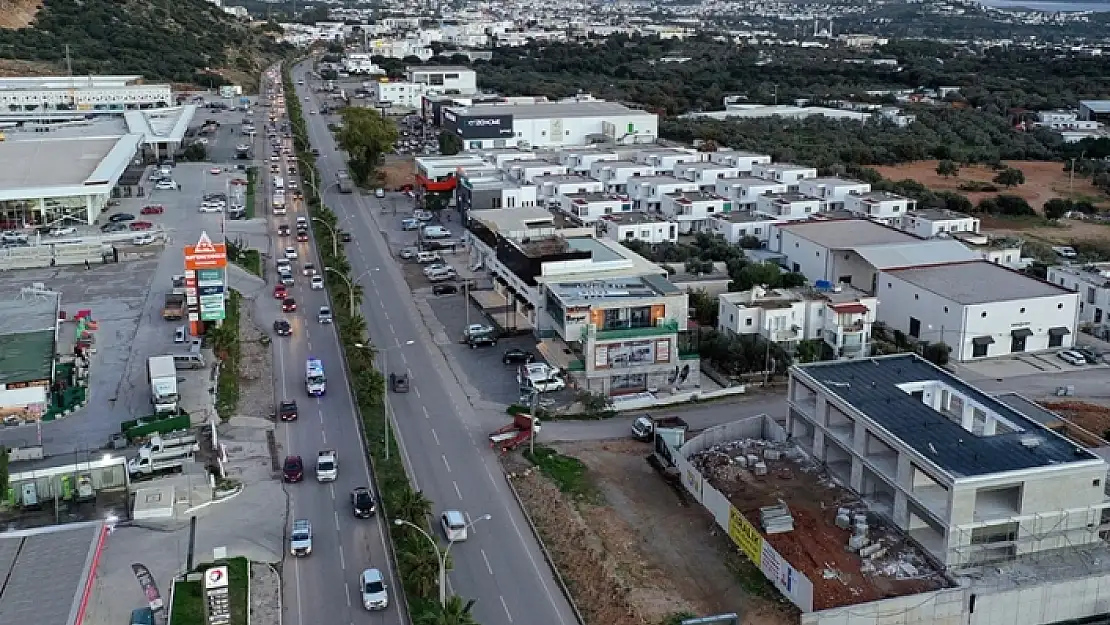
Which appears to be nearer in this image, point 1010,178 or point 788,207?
point 788,207

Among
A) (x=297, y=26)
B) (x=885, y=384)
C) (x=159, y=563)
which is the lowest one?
(x=159, y=563)

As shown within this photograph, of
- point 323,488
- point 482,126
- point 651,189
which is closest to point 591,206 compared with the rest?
point 651,189

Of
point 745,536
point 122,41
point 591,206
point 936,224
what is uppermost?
point 122,41

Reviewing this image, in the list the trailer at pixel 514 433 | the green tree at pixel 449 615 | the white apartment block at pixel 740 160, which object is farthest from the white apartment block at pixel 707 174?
the green tree at pixel 449 615

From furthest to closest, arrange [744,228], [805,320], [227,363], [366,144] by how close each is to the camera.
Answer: [366,144], [744,228], [805,320], [227,363]

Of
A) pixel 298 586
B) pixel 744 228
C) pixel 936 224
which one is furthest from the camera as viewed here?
pixel 744 228

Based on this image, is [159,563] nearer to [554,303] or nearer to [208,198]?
[554,303]

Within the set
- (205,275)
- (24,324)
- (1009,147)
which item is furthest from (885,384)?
(1009,147)

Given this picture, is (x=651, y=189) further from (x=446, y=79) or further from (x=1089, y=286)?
(x=446, y=79)
